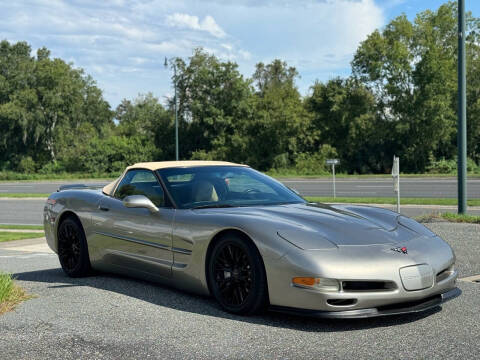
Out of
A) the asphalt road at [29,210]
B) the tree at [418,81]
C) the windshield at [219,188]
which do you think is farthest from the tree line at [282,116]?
the windshield at [219,188]

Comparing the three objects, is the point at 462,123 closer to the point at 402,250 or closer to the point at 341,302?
the point at 402,250

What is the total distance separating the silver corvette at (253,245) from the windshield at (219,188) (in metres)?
0.01

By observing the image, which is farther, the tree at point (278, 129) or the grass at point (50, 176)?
the grass at point (50, 176)

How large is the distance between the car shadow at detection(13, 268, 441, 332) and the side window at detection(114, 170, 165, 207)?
88 cm

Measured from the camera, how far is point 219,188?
596 centimetres

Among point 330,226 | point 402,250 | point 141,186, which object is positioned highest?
point 141,186

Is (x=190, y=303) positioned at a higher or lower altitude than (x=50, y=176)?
higher

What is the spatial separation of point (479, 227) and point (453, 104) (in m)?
35.3

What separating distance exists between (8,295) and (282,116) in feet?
145

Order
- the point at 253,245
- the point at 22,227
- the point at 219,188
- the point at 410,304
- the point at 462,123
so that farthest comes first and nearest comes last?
1. the point at 22,227
2. the point at 462,123
3. the point at 219,188
4. the point at 253,245
5. the point at 410,304

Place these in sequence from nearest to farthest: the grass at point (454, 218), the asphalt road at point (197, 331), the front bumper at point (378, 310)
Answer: the asphalt road at point (197, 331) → the front bumper at point (378, 310) → the grass at point (454, 218)

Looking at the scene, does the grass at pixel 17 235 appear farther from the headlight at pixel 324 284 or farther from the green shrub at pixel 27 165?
the green shrub at pixel 27 165

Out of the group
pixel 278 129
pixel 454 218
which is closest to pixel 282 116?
pixel 278 129

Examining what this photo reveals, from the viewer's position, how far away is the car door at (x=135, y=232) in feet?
18.6
